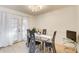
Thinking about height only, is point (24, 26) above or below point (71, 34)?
above

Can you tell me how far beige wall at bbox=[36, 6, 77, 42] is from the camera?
217 cm

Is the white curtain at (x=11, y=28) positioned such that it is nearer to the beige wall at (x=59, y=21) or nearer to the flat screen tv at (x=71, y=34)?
the beige wall at (x=59, y=21)

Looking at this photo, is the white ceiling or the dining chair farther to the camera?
the dining chair

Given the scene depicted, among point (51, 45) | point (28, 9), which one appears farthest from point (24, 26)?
point (51, 45)

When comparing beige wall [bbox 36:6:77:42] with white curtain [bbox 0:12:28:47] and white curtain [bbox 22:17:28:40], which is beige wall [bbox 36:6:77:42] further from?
white curtain [bbox 0:12:28:47]

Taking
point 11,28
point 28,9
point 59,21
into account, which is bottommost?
point 11,28

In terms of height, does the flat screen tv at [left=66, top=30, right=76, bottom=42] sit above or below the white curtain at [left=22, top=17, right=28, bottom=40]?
below

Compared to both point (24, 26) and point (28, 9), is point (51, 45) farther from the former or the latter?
point (28, 9)

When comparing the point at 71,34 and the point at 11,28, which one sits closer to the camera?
the point at 11,28

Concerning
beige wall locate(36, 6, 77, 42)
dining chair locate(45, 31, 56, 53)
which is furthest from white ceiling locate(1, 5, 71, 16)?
dining chair locate(45, 31, 56, 53)

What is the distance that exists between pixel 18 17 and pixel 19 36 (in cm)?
43

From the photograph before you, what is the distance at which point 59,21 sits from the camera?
2.27 meters
